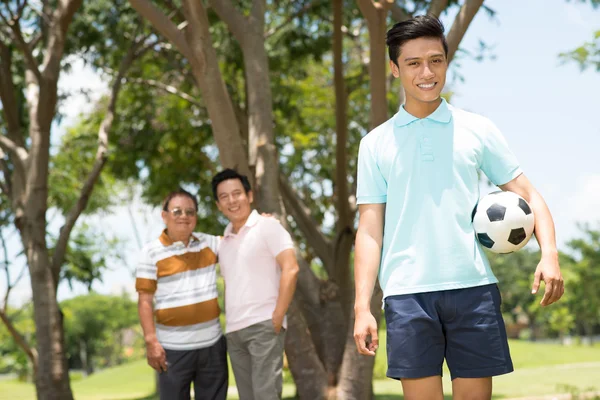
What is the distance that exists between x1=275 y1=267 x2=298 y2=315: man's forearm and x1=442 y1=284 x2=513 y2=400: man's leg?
87.6 inches

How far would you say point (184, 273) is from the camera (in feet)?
→ 17.9

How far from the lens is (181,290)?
5.43 metres

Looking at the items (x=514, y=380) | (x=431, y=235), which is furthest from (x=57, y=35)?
(x=514, y=380)

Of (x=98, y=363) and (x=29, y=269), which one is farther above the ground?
(x=29, y=269)

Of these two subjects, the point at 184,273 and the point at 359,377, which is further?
the point at 359,377

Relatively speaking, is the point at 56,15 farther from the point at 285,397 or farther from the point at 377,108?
the point at 285,397

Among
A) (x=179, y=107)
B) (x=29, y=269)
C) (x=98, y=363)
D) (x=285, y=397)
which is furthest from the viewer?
(x=98, y=363)

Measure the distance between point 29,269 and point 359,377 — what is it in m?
4.76

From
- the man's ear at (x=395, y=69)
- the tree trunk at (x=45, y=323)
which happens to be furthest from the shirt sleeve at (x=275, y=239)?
the tree trunk at (x=45, y=323)

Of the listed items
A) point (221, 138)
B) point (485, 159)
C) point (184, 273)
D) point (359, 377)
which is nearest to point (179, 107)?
point (221, 138)

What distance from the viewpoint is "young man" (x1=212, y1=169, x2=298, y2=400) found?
5.23 m

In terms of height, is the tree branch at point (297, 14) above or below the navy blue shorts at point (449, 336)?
above

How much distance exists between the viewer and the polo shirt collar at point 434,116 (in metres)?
3.31

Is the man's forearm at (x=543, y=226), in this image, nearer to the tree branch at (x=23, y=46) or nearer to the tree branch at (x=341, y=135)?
the tree branch at (x=341, y=135)
